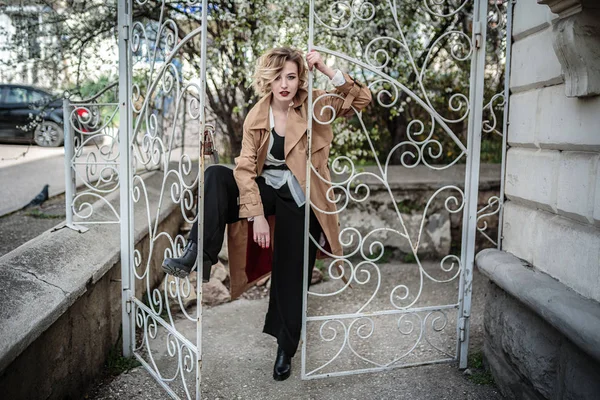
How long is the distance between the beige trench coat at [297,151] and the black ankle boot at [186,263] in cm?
31

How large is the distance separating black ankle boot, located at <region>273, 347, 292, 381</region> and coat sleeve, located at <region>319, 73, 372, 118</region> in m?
1.43

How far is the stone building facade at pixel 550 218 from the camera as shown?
236cm

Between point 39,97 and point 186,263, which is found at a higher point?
point 39,97

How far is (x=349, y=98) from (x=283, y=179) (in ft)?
1.91

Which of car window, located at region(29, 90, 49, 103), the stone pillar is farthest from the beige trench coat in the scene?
car window, located at region(29, 90, 49, 103)

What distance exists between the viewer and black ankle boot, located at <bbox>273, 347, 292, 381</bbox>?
3.36 metres

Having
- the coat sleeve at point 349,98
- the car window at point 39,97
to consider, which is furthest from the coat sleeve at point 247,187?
the car window at point 39,97

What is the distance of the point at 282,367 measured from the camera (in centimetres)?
337

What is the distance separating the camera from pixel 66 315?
2846mm

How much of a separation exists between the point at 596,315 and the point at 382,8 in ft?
13.4

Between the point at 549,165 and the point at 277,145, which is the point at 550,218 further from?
the point at 277,145

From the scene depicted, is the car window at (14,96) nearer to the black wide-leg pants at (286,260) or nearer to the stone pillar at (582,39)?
the black wide-leg pants at (286,260)

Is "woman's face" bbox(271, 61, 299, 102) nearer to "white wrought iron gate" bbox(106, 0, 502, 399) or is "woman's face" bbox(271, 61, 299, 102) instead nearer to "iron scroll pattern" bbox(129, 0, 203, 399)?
"white wrought iron gate" bbox(106, 0, 502, 399)

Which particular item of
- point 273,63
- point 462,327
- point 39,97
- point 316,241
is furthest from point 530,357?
point 39,97
